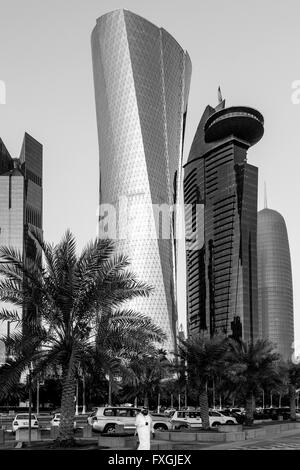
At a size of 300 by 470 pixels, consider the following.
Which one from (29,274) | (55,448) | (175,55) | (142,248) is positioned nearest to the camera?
(55,448)

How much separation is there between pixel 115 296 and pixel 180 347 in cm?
1712

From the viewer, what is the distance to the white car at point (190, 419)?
151 ft

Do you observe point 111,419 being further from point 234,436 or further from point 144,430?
point 144,430

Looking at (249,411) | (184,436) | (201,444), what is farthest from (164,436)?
(249,411)

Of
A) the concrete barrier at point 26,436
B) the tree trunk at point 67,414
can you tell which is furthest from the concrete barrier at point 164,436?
the tree trunk at point 67,414

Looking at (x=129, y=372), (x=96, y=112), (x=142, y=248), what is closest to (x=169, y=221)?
(x=142, y=248)

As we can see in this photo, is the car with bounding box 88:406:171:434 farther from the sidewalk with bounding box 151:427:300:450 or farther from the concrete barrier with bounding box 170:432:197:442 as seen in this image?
the sidewalk with bounding box 151:427:300:450

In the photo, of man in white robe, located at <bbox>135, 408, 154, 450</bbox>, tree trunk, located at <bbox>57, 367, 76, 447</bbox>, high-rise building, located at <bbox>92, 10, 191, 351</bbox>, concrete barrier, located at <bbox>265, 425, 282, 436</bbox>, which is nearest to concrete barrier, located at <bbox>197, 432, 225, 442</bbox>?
concrete barrier, located at <bbox>265, 425, 282, 436</bbox>

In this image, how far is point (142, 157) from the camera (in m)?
158

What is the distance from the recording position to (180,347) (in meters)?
43.8

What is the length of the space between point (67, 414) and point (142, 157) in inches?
5290

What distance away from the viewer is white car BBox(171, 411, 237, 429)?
151ft
